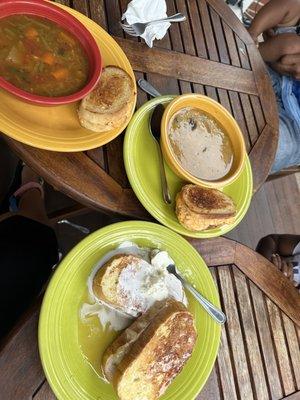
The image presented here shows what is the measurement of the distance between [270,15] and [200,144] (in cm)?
128

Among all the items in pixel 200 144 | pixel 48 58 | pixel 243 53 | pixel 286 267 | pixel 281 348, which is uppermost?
pixel 48 58

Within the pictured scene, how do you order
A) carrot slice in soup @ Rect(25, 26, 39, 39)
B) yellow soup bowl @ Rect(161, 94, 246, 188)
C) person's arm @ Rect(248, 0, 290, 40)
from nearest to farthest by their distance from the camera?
carrot slice in soup @ Rect(25, 26, 39, 39)
yellow soup bowl @ Rect(161, 94, 246, 188)
person's arm @ Rect(248, 0, 290, 40)

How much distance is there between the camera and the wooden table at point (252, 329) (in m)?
1.19

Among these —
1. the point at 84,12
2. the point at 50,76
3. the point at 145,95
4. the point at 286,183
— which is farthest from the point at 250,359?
the point at 286,183

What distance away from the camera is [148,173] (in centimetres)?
116

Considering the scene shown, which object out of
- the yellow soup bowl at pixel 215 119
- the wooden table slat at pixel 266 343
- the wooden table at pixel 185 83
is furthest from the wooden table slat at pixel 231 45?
the wooden table slat at pixel 266 343

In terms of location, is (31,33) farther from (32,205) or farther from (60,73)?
(32,205)

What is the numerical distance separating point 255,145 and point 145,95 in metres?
0.46

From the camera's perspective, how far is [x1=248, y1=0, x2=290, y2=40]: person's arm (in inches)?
83.6

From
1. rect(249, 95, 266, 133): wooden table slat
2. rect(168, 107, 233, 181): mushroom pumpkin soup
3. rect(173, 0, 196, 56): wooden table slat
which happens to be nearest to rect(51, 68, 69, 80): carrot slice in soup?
rect(168, 107, 233, 181): mushroom pumpkin soup

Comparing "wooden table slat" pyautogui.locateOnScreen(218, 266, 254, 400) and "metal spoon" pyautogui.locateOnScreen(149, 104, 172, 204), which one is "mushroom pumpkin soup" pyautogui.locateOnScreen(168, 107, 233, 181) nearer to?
"metal spoon" pyautogui.locateOnScreen(149, 104, 172, 204)

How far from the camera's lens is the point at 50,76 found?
1027 millimetres

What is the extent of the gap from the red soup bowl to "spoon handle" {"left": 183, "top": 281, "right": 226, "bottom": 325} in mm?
571

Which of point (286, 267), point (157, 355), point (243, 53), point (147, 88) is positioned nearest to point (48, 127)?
point (147, 88)
